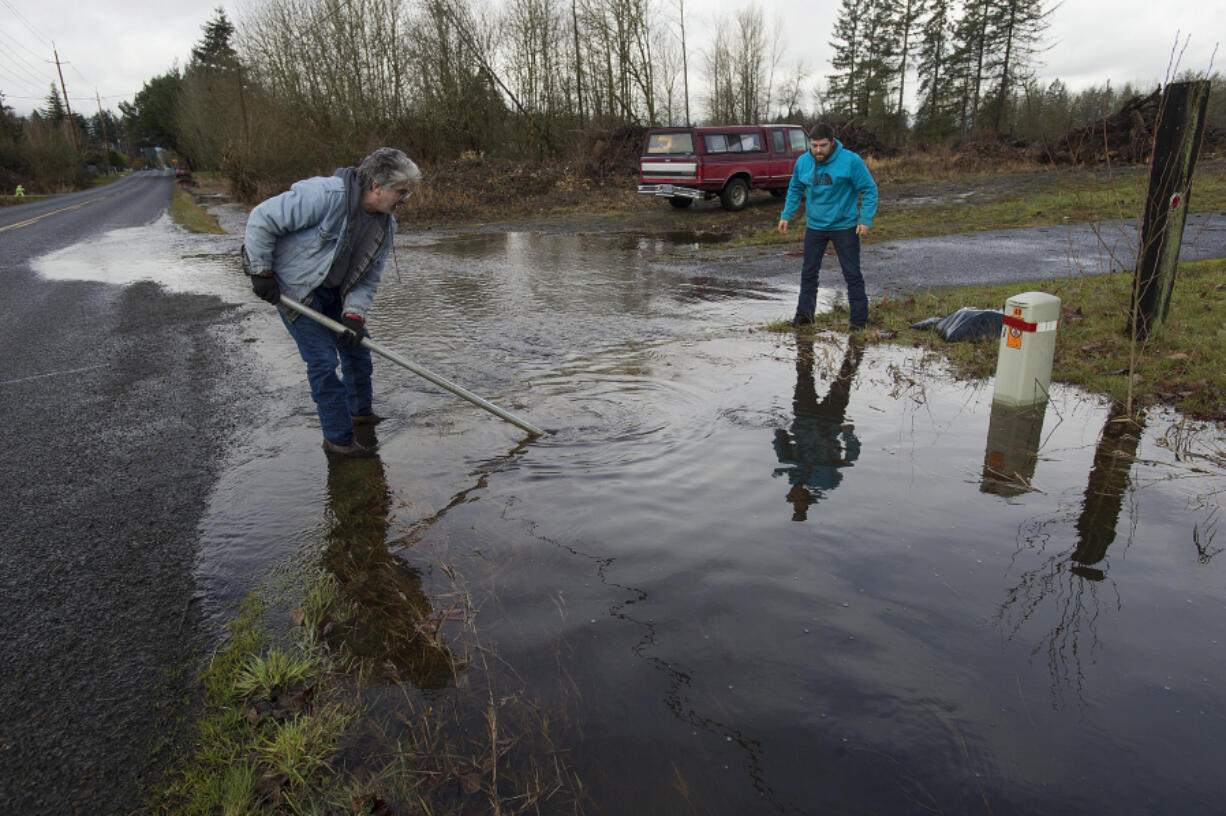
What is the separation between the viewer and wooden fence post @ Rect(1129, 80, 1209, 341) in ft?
18.3

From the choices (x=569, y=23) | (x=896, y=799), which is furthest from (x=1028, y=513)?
(x=569, y=23)

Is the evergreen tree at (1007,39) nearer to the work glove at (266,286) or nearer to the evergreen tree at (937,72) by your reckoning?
the evergreen tree at (937,72)

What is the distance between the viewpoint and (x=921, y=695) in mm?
2508

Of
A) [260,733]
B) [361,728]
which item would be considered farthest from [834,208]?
[260,733]

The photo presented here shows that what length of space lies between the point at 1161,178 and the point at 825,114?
147 ft

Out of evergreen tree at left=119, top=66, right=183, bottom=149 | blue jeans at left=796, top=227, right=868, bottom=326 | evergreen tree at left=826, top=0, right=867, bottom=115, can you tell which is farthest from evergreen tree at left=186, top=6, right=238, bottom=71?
blue jeans at left=796, top=227, right=868, bottom=326

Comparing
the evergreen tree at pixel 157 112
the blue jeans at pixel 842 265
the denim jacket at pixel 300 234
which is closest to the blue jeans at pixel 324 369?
the denim jacket at pixel 300 234

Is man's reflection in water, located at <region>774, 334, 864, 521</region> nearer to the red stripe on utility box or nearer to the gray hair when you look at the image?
the red stripe on utility box

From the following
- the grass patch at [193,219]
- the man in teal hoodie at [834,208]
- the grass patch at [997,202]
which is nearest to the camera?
the man in teal hoodie at [834,208]

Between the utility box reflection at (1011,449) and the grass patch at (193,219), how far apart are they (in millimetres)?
20367

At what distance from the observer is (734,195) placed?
65.7 ft

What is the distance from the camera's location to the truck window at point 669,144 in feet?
63.8

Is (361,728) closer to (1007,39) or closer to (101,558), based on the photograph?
(101,558)

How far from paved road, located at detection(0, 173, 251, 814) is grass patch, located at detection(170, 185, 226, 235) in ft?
47.3
